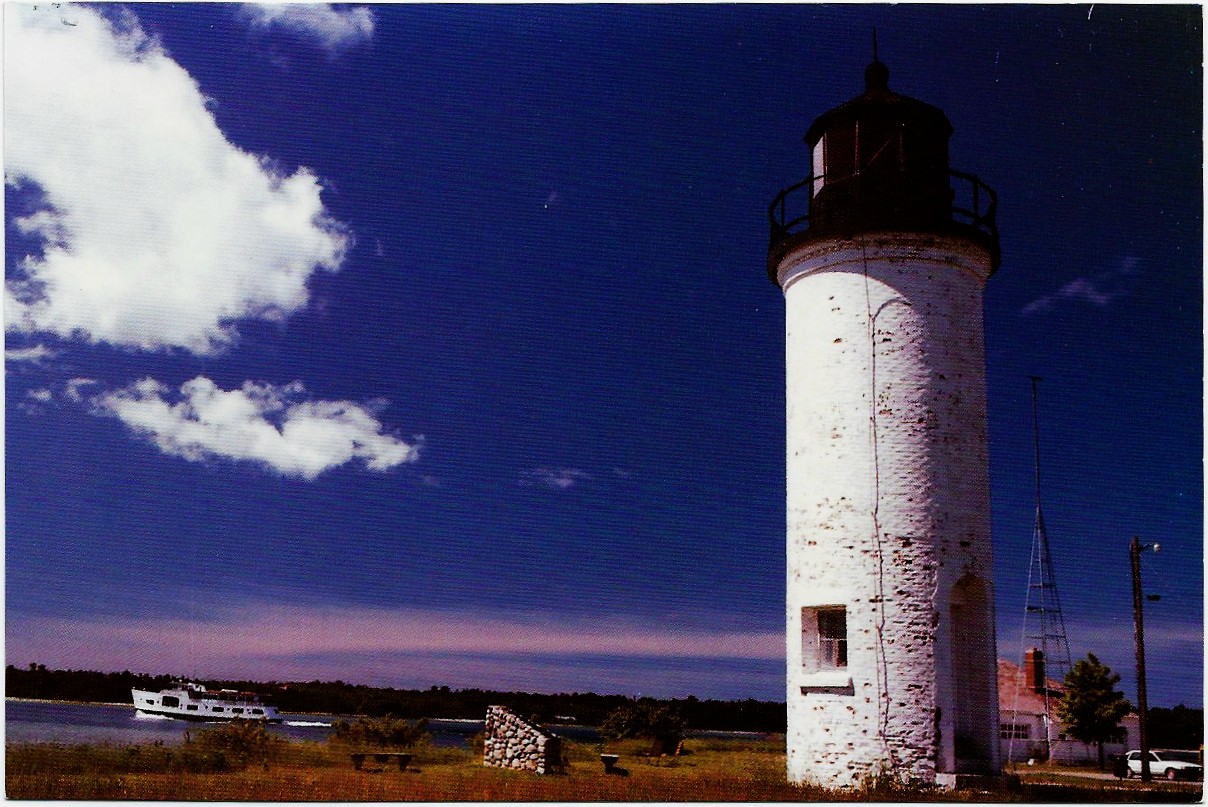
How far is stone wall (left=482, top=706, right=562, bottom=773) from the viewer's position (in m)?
17.3

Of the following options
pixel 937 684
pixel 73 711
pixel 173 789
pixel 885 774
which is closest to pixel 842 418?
pixel 937 684

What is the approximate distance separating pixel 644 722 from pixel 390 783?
11.1 meters

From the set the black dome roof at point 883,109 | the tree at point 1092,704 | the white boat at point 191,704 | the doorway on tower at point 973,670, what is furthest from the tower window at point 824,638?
the white boat at point 191,704

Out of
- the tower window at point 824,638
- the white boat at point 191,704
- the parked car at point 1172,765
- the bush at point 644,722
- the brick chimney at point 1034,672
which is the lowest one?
the white boat at point 191,704

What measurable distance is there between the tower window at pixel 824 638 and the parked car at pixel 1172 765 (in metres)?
11.6

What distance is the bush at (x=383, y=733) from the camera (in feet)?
70.5

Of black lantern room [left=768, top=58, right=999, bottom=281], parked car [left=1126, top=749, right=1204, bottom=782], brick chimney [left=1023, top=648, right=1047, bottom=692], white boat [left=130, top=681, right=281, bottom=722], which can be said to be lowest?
white boat [left=130, top=681, right=281, bottom=722]

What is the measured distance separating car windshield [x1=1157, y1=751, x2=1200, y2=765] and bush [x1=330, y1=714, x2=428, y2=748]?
1782 centimetres

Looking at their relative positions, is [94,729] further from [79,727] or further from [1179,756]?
[1179,756]

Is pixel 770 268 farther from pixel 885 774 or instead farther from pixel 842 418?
pixel 885 774

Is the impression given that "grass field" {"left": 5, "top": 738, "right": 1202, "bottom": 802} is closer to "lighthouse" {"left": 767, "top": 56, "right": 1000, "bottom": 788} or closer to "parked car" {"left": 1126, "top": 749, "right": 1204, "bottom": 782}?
"lighthouse" {"left": 767, "top": 56, "right": 1000, "bottom": 788}

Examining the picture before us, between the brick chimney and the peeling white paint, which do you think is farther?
the brick chimney

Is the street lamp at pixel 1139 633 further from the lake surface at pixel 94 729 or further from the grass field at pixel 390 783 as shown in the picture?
the lake surface at pixel 94 729

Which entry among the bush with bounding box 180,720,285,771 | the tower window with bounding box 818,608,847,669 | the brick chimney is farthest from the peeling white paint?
the brick chimney
